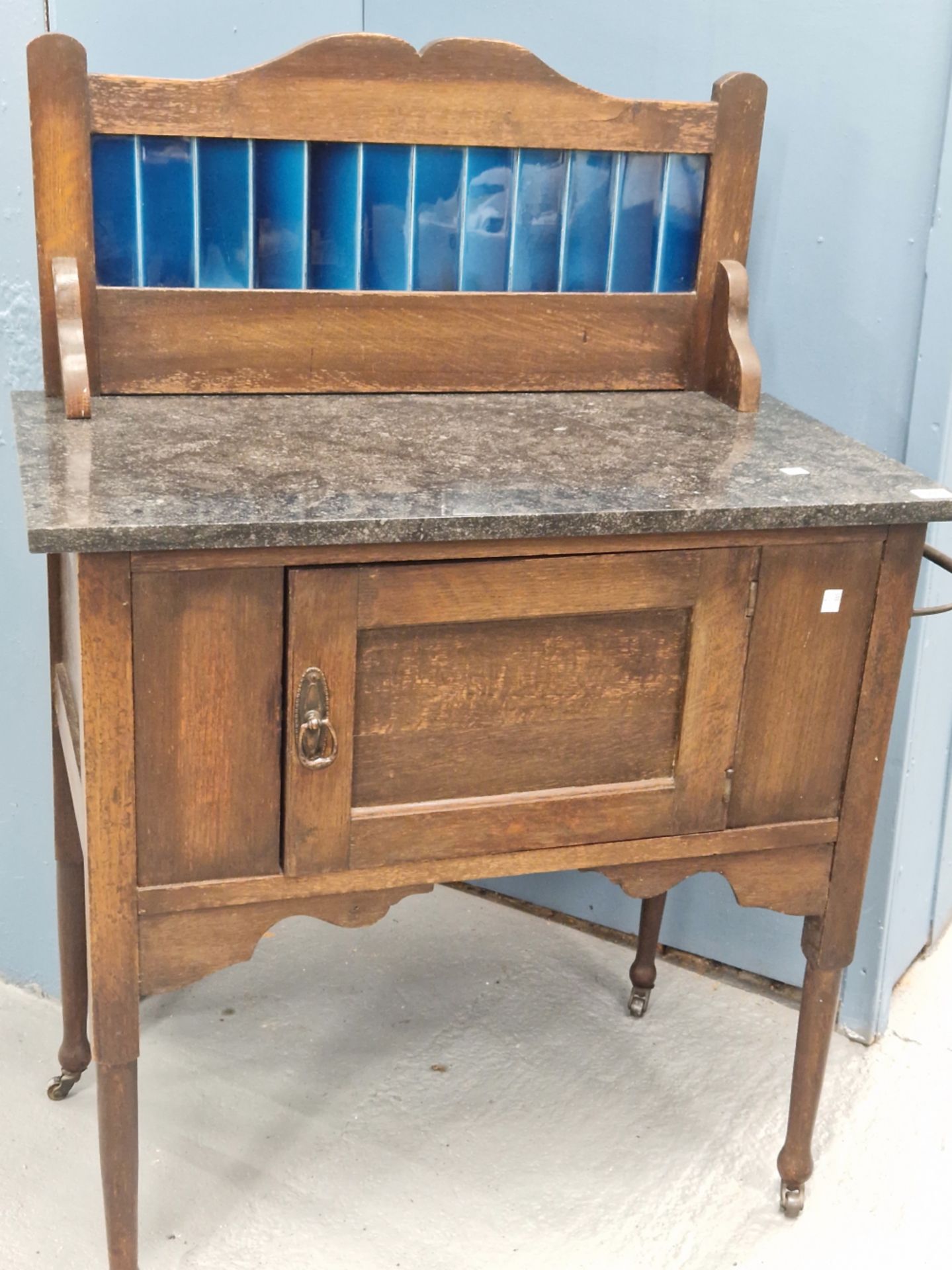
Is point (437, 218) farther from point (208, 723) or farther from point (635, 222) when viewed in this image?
point (208, 723)

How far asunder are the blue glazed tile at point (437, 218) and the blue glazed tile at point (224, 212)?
22 centimetres

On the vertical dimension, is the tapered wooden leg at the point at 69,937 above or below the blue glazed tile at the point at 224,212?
below

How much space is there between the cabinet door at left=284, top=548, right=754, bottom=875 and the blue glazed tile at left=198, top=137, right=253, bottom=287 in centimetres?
60

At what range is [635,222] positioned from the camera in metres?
1.97

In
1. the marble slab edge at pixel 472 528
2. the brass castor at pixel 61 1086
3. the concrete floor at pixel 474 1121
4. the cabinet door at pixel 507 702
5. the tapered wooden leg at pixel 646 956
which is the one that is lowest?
the concrete floor at pixel 474 1121

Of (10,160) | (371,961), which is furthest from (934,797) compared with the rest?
(10,160)

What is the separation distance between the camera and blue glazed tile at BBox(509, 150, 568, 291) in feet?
6.31

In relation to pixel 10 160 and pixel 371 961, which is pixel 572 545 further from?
pixel 371 961

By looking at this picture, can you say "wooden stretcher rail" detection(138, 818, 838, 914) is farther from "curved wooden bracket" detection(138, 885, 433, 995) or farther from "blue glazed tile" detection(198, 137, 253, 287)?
"blue glazed tile" detection(198, 137, 253, 287)

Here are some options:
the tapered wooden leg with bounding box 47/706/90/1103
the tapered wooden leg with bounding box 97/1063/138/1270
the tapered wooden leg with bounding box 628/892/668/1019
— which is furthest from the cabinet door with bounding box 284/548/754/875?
the tapered wooden leg with bounding box 628/892/668/1019

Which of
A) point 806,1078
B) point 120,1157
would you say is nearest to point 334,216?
point 120,1157

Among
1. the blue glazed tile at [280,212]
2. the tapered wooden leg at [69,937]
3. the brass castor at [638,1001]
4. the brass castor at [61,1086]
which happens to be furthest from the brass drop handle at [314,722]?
the brass castor at [638,1001]

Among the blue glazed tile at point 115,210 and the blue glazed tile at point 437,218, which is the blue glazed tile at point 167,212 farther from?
the blue glazed tile at point 437,218

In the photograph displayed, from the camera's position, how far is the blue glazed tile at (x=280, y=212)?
1.83 metres
